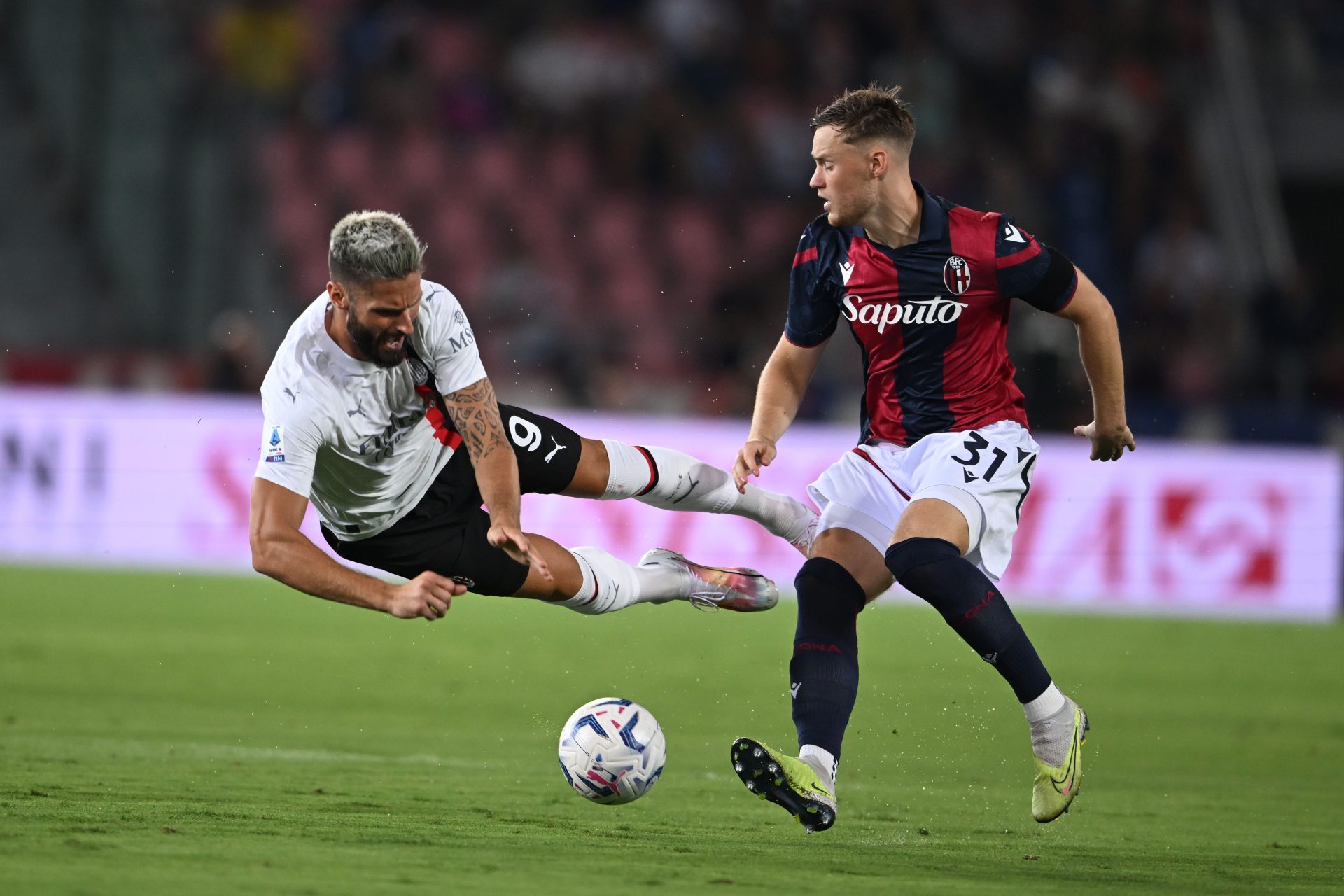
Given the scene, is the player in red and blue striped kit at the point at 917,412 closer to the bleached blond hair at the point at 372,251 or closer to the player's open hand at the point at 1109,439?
the player's open hand at the point at 1109,439

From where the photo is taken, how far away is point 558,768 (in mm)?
6820

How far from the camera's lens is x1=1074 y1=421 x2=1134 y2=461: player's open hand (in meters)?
5.90

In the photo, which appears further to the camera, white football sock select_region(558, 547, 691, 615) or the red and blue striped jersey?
→ white football sock select_region(558, 547, 691, 615)

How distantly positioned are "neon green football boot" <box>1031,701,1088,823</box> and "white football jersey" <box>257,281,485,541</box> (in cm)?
227

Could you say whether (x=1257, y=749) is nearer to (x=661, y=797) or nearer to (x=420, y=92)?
(x=661, y=797)

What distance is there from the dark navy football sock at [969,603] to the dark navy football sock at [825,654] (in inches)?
11.5

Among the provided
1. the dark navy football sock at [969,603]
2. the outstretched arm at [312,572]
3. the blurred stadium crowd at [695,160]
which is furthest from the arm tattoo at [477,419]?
the blurred stadium crowd at [695,160]

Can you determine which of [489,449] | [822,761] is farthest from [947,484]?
[489,449]

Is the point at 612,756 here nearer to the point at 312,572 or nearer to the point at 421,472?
→ the point at 312,572

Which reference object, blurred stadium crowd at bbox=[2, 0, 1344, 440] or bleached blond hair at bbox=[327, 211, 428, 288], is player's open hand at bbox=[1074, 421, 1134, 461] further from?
blurred stadium crowd at bbox=[2, 0, 1344, 440]

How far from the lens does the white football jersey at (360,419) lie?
5.65 metres

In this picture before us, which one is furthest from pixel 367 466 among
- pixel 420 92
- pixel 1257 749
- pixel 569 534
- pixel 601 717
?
pixel 420 92

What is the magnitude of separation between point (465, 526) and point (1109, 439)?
231 centimetres

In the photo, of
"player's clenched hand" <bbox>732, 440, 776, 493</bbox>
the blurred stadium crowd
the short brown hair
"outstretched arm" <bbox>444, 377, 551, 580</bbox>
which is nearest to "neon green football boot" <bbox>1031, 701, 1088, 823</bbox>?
"player's clenched hand" <bbox>732, 440, 776, 493</bbox>
